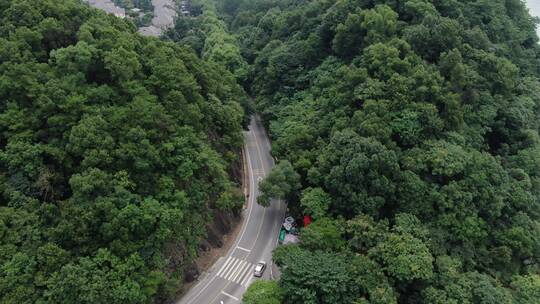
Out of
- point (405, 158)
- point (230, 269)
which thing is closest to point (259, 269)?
point (230, 269)

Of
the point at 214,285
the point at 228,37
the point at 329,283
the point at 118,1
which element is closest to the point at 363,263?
the point at 329,283

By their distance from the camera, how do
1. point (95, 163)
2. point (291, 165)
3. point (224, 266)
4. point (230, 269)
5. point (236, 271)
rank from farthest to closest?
point (291, 165) < point (224, 266) < point (230, 269) < point (236, 271) < point (95, 163)

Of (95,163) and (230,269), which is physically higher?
(95,163)

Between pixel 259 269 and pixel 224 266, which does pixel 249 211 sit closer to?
pixel 224 266

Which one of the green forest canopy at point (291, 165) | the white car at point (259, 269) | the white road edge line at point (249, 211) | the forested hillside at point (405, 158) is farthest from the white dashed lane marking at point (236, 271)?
the forested hillside at point (405, 158)

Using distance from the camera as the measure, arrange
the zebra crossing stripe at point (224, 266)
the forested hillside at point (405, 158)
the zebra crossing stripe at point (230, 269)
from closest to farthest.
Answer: the forested hillside at point (405, 158)
the zebra crossing stripe at point (230, 269)
the zebra crossing stripe at point (224, 266)

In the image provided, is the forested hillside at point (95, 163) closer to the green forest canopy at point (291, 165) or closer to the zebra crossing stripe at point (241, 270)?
the green forest canopy at point (291, 165)

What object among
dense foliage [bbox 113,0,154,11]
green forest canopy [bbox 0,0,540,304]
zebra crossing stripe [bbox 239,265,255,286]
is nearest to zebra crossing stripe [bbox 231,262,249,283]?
zebra crossing stripe [bbox 239,265,255,286]

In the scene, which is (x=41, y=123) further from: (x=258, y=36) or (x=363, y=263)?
(x=258, y=36)
